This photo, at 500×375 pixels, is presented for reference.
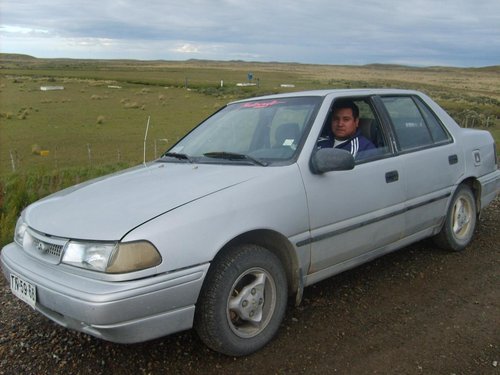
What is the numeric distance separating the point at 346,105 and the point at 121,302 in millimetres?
2531

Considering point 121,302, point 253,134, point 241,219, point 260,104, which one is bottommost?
point 121,302

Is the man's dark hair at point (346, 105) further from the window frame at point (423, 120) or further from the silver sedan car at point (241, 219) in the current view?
the window frame at point (423, 120)

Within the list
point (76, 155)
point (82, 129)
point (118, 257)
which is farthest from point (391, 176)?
point (82, 129)

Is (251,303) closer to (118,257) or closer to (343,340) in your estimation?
(343,340)

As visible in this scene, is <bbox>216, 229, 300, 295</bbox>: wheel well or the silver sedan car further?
<bbox>216, 229, 300, 295</bbox>: wheel well

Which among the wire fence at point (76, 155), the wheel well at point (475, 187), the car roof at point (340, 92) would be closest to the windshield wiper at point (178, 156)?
the car roof at point (340, 92)

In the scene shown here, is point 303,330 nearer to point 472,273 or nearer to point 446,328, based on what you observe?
point 446,328

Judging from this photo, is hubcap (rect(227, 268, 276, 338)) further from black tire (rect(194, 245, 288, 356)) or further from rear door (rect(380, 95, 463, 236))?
rear door (rect(380, 95, 463, 236))

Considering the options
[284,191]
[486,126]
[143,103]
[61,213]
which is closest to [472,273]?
[284,191]

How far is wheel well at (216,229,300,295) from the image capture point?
312 centimetres

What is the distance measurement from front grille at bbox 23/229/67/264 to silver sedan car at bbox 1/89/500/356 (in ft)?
0.04

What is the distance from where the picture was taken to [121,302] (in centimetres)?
259

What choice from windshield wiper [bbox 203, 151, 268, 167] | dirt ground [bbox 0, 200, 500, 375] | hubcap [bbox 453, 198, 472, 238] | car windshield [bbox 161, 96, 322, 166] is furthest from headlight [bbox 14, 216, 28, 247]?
hubcap [bbox 453, 198, 472, 238]

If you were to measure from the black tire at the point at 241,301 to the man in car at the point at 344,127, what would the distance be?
4.49ft
